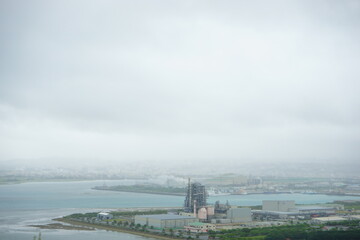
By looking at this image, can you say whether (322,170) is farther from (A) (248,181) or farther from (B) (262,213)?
(B) (262,213)

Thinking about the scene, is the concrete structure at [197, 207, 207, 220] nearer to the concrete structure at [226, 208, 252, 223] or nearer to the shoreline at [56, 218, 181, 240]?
the concrete structure at [226, 208, 252, 223]

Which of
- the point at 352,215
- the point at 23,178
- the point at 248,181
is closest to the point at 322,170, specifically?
the point at 248,181

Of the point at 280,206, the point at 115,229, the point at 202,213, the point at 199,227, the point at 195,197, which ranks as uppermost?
the point at 195,197

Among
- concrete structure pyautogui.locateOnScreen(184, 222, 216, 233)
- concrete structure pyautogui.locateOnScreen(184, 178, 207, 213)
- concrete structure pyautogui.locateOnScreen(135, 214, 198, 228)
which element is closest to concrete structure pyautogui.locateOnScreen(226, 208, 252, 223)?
concrete structure pyautogui.locateOnScreen(135, 214, 198, 228)

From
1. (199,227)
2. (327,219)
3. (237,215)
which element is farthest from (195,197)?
(327,219)

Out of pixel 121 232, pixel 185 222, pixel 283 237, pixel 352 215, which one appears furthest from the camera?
pixel 352 215

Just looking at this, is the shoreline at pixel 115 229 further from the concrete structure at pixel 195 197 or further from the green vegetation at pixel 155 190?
the green vegetation at pixel 155 190

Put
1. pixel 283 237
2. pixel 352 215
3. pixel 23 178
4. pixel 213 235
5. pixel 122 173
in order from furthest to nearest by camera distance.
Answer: pixel 122 173 < pixel 23 178 < pixel 352 215 < pixel 213 235 < pixel 283 237

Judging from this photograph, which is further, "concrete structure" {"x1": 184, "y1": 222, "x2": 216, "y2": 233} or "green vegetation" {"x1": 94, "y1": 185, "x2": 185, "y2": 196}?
"green vegetation" {"x1": 94, "y1": 185, "x2": 185, "y2": 196}

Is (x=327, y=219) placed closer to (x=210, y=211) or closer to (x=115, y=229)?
(x=210, y=211)

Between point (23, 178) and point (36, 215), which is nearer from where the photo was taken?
point (36, 215)

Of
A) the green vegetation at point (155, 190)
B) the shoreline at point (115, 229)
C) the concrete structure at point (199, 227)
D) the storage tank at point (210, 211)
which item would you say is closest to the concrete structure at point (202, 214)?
the storage tank at point (210, 211)
